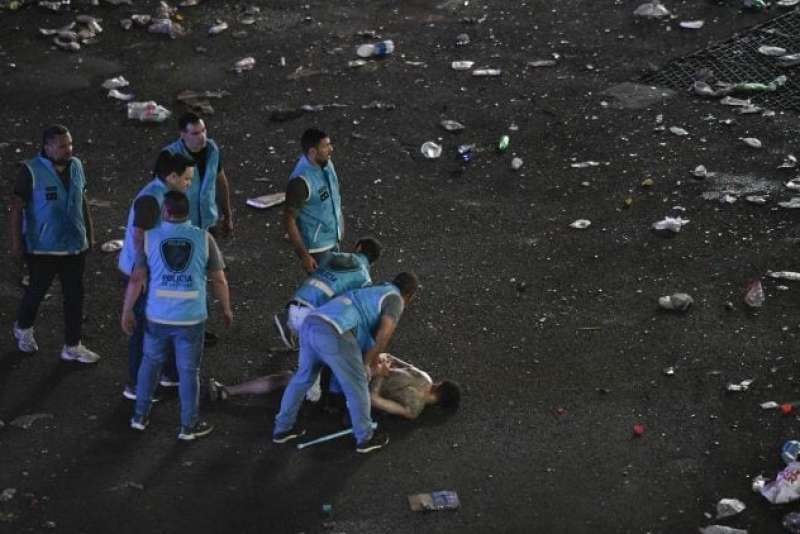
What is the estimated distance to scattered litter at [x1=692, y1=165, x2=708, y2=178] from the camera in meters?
10.4

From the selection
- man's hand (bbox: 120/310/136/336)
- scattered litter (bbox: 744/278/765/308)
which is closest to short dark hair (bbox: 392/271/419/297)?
man's hand (bbox: 120/310/136/336)

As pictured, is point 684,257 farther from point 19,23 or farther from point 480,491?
point 19,23

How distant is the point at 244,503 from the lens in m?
6.89

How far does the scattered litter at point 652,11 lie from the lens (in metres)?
13.1

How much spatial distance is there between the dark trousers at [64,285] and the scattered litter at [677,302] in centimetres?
378

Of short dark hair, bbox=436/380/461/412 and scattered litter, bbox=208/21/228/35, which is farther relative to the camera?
scattered litter, bbox=208/21/228/35

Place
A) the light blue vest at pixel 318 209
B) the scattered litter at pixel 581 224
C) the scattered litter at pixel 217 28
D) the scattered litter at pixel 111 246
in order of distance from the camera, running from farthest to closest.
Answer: the scattered litter at pixel 217 28, the scattered litter at pixel 581 224, the scattered litter at pixel 111 246, the light blue vest at pixel 318 209

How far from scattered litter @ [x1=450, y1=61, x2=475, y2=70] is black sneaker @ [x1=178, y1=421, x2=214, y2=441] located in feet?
19.4

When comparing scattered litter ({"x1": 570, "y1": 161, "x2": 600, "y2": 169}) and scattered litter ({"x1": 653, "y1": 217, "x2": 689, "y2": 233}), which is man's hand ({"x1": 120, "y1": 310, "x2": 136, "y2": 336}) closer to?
scattered litter ({"x1": 653, "y1": 217, "x2": 689, "y2": 233})

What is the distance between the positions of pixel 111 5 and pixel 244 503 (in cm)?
824

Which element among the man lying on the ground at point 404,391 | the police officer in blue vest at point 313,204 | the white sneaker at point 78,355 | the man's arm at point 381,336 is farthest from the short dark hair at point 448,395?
the white sneaker at point 78,355

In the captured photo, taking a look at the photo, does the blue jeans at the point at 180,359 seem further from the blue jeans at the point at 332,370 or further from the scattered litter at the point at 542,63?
the scattered litter at the point at 542,63

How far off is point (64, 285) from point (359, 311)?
6.75 feet

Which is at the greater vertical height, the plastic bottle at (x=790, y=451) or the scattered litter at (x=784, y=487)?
the scattered litter at (x=784, y=487)
